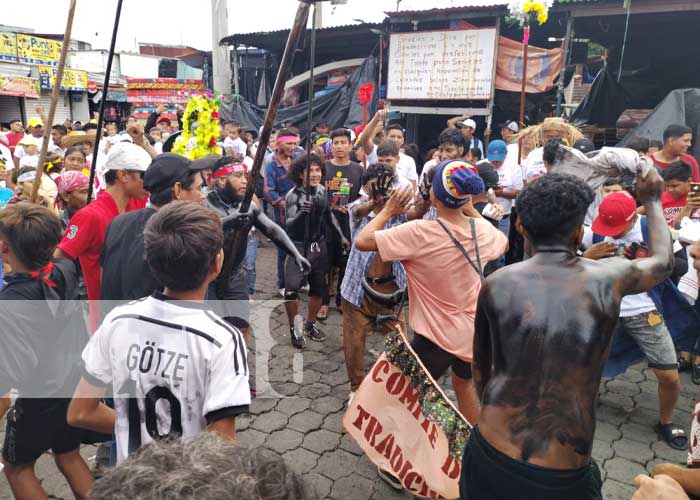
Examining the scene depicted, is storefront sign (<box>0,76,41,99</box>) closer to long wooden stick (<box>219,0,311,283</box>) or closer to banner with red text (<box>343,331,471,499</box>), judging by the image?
long wooden stick (<box>219,0,311,283</box>)

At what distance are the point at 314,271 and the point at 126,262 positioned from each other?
8.51 feet

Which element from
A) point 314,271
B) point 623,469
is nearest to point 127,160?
point 314,271

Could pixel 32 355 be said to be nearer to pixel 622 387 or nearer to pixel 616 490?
pixel 616 490

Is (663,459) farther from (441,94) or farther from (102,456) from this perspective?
(441,94)

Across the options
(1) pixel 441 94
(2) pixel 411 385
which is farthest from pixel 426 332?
(1) pixel 441 94

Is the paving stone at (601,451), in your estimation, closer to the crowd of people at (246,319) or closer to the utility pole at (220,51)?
the crowd of people at (246,319)

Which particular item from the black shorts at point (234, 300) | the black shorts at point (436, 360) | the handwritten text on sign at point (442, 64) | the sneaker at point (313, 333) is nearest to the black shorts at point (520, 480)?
the black shorts at point (436, 360)

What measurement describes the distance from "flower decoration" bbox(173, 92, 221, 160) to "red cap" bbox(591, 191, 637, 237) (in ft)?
11.5

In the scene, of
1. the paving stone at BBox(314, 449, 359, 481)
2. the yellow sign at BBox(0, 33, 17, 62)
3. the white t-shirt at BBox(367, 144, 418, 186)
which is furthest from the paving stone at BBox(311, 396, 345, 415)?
the yellow sign at BBox(0, 33, 17, 62)

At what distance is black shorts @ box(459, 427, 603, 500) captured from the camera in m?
1.73

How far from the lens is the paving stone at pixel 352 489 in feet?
9.80

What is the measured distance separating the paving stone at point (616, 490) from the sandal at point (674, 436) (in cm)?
65

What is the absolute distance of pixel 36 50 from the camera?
23.6 meters

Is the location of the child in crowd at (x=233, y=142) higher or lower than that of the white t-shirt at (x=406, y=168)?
higher
